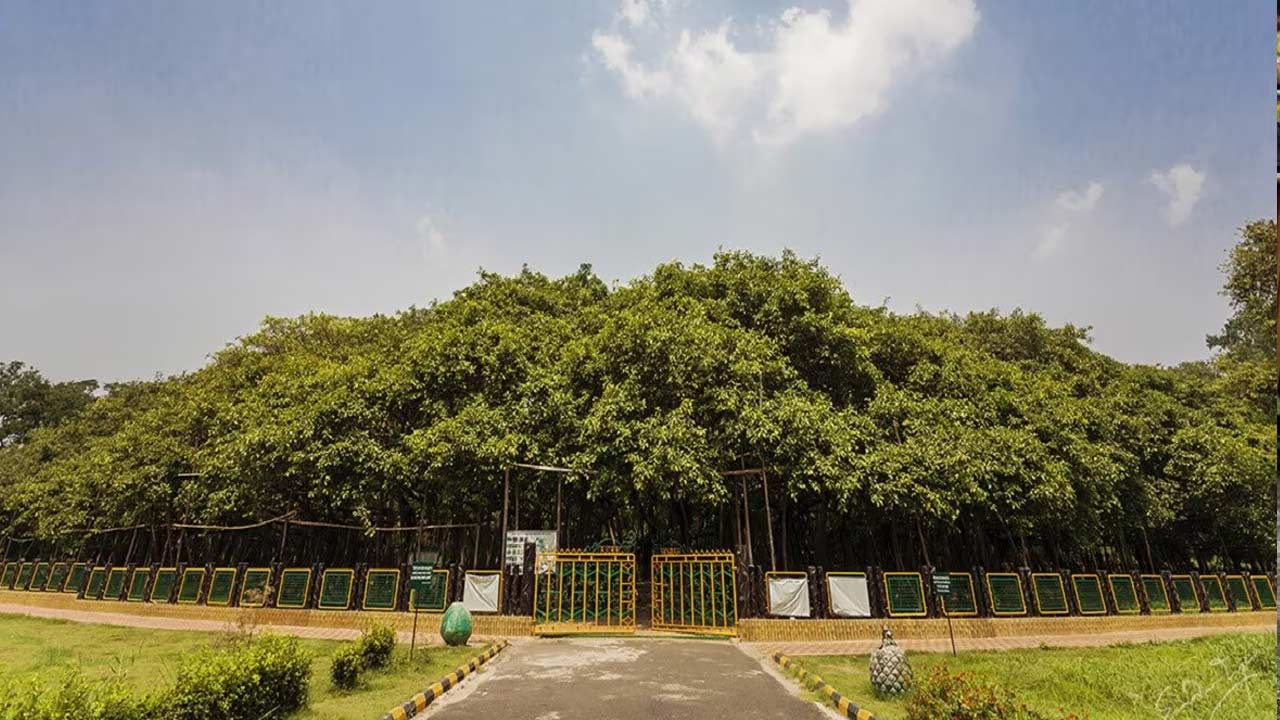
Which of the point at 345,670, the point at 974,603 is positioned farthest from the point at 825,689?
the point at 974,603

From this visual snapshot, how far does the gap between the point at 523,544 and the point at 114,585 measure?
Answer: 15424 mm

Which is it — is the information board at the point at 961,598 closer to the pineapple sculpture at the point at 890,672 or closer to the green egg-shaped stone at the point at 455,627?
the pineapple sculpture at the point at 890,672

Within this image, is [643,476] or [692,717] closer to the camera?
[692,717]

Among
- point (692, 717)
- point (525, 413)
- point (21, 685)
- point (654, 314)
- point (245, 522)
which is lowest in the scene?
point (692, 717)

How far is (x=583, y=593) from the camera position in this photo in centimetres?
1417

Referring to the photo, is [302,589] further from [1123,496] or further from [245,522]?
[1123,496]

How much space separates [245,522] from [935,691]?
25.5 meters

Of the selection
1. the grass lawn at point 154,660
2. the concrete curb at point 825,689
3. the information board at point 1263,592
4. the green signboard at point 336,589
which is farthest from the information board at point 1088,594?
the green signboard at point 336,589

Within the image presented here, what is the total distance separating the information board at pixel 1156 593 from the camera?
1714 cm

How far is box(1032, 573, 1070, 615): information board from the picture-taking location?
15.3 metres

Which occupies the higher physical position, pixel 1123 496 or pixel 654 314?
pixel 654 314

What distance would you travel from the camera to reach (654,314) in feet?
57.0

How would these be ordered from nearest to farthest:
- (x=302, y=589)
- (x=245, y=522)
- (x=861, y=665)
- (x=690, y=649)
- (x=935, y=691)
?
(x=935, y=691) < (x=861, y=665) < (x=690, y=649) < (x=302, y=589) < (x=245, y=522)

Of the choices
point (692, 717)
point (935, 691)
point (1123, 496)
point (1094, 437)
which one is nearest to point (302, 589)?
point (692, 717)
